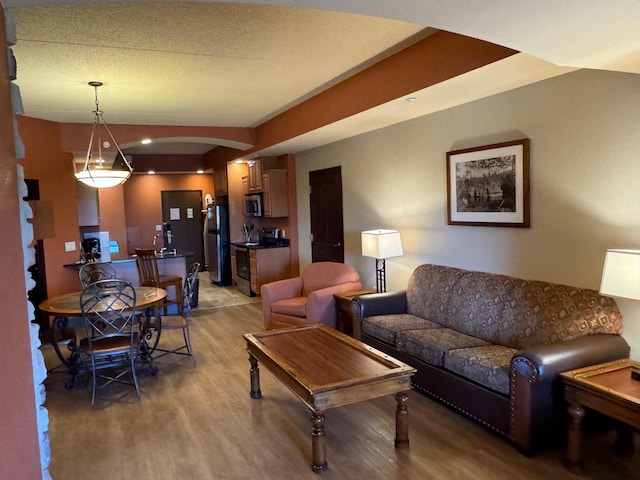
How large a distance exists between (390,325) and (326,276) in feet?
4.98

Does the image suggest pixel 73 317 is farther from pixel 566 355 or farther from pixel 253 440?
pixel 566 355

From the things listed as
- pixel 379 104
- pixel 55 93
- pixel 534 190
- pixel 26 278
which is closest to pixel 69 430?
pixel 26 278

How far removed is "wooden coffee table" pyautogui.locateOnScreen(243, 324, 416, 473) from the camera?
8.60 feet

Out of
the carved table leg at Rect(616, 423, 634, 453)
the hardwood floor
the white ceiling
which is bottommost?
the hardwood floor

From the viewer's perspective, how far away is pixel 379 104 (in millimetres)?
3951

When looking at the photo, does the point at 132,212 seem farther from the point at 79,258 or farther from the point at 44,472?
the point at 44,472

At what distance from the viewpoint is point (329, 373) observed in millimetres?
2820

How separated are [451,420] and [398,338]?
76cm

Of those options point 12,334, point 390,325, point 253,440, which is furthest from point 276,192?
point 12,334

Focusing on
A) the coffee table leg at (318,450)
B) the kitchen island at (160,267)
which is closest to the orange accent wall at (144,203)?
the kitchen island at (160,267)

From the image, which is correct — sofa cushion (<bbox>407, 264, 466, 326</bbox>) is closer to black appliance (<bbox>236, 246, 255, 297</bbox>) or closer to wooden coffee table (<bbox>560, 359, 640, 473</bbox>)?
wooden coffee table (<bbox>560, 359, 640, 473</bbox>)

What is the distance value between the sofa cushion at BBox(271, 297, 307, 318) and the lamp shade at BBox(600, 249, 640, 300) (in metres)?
3.05

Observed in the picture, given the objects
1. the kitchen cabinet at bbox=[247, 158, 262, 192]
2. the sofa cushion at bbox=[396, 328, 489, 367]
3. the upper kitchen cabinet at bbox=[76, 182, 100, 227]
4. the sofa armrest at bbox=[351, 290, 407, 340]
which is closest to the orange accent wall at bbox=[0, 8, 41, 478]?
the sofa cushion at bbox=[396, 328, 489, 367]

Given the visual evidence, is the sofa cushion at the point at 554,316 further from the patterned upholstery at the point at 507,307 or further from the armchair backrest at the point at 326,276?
the armchair backrest at the point at 326,276
